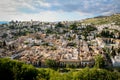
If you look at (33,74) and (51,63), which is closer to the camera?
(33,74)

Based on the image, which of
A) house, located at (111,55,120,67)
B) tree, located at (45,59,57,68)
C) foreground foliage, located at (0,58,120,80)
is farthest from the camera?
house, located at (111,55,120,67)

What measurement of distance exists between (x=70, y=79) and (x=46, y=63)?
30758mm

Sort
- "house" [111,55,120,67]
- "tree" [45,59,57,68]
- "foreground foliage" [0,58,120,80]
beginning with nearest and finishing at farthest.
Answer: "foreground foliage" [0,58,120,80] → "tree" [45,59,57,68] → "house" [111,55,120,67]

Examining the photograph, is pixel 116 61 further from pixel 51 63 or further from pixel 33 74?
pixel 33 74

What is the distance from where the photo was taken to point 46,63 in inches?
2414

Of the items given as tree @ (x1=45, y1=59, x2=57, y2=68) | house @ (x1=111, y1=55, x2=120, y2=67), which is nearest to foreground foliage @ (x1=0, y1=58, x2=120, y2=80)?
tree @ (x1=45, y1=59, x2=57, y2=68)

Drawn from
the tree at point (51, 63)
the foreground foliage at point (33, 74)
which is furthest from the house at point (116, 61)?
the foreground foliage at point (33, 74)

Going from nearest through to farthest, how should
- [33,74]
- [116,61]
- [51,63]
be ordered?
1. [33,74]
2. [51,63]
3. [116,61]

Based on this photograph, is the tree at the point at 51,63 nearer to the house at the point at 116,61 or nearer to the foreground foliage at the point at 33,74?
the house at the point at 116,61

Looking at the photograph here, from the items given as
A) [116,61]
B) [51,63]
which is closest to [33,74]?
[51,63]

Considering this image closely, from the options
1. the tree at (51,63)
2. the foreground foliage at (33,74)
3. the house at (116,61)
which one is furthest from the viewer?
the house at (116,61)

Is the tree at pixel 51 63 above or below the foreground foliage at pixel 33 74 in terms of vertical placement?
below

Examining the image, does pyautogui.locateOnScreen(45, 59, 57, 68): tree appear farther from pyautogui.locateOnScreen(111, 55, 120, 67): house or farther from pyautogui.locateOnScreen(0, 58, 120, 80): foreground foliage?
pyautogui.locateOnScreen(0, 58, 120, 80): foreground foliage

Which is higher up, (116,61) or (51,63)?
(51,63)
